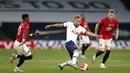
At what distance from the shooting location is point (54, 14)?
→ 46906 mm

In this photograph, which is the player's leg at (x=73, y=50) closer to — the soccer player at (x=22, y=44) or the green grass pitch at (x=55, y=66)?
the green grass pitch at (x=55, y=66)

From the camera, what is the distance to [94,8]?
156 ft

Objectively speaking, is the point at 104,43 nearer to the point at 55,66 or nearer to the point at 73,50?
the point at 55,66

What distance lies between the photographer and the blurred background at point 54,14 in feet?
148

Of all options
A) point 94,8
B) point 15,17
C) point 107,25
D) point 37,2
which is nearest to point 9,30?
point 15,17

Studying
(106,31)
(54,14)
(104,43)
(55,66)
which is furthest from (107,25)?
(54,14)

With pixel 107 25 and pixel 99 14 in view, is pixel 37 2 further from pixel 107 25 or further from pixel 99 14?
pixel 107 25

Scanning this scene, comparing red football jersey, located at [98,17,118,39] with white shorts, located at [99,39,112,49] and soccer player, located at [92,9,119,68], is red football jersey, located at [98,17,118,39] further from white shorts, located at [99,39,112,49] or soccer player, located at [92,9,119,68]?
white shorts, located at [99,39,112,49]

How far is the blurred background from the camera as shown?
44969 millimetres

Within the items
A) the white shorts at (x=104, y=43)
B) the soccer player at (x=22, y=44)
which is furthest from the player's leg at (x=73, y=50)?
the white shorts at (x=104, y=43)

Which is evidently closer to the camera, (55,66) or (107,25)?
(107,25)

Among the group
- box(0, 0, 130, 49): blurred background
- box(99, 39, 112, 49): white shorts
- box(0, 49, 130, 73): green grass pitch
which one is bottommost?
box(0, 0, 130, 49): blurred background

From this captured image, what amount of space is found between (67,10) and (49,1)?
2136mm

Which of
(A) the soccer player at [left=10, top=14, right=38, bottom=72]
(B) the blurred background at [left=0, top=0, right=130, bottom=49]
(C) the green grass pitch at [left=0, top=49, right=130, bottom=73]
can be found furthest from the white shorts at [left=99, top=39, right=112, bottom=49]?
(B) the blurred background at [left=0, top=0, right=130, bottom=49]
